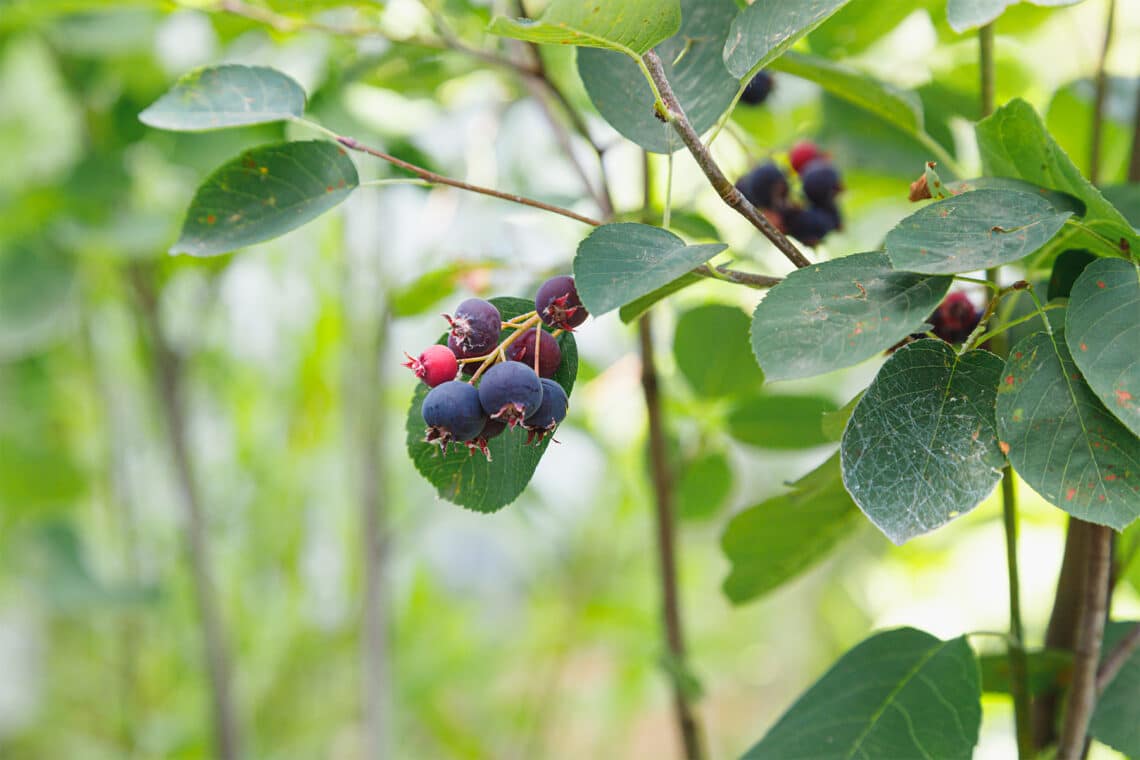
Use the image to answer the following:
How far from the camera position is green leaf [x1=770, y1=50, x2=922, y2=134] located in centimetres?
40

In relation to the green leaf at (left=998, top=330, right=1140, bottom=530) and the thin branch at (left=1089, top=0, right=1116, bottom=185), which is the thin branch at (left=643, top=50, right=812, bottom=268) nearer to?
the green leaf at (left=998, top=330, right=1140, bottom=530)

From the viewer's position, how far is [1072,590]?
0.45m

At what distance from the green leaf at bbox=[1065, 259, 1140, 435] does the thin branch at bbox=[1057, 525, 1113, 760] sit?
110mm

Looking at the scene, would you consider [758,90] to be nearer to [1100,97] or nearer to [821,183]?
[821,183]

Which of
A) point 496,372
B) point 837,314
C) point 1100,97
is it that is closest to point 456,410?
point 496,372

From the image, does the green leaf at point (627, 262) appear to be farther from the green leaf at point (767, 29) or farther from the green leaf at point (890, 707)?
the green leaf at point (890, 707)

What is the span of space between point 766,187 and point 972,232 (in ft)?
0.70

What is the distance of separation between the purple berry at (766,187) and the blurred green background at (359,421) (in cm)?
3

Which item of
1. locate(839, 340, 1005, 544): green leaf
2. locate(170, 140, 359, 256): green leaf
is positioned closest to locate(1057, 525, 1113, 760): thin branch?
locate(839, 340, 1005, 544): green leaf

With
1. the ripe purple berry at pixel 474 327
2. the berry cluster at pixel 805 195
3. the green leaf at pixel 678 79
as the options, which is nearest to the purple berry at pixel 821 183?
the berry cluster at pixel 805 195

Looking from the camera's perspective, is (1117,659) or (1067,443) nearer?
(1067,443)

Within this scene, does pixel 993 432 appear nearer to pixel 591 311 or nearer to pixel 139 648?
pixel 591 311

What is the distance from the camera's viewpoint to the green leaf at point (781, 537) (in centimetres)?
43

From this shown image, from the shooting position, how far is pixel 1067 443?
269 mm
